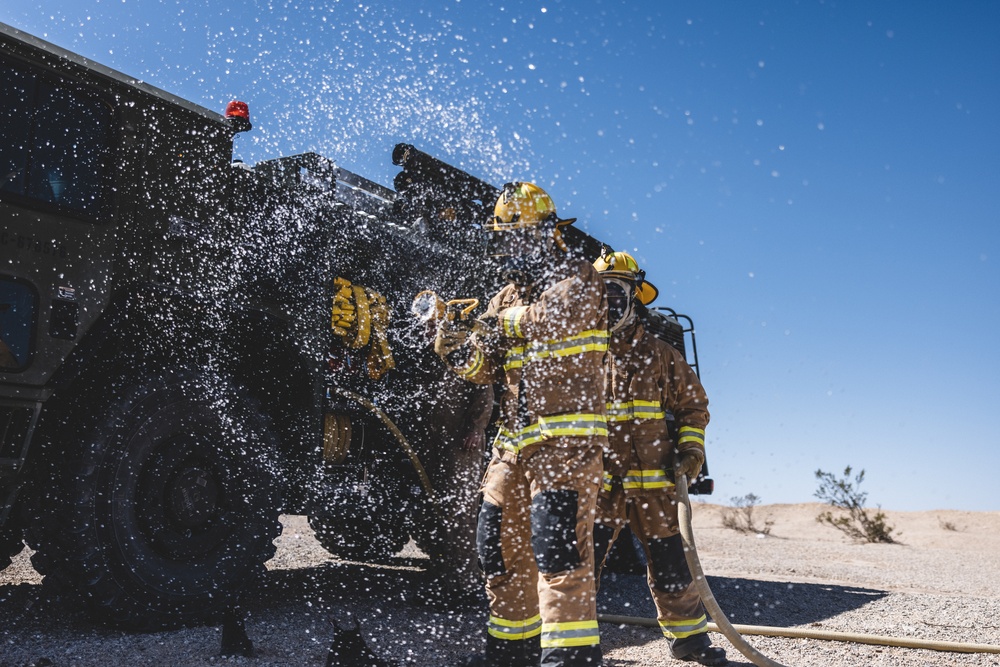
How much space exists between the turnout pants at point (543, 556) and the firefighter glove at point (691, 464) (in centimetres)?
104

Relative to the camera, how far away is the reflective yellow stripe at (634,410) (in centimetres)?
425

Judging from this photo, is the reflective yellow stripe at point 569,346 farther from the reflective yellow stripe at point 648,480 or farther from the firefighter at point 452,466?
the firefighter at point 452,466

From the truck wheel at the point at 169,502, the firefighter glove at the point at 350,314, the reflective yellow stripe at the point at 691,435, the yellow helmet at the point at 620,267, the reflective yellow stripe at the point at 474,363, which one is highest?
the yellow helmet at the point at 620,267

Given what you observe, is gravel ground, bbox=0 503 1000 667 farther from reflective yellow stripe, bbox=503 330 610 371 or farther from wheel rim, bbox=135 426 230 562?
reflective yellow stripe, bbox=503 330 610 371

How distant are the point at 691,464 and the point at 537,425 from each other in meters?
1.25

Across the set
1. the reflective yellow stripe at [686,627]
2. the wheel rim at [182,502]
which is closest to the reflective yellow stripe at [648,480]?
the reflective yellow stripe at [686,627]

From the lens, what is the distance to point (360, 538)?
6754 mm

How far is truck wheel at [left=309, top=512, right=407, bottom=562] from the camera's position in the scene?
21.7 ft

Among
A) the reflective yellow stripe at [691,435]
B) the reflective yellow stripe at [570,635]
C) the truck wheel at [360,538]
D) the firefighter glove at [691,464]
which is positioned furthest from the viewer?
the truck wheel at [360,538]

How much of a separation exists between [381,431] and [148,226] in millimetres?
1958

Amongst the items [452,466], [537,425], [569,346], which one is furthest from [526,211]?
[452,466]

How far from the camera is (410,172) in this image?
18.3 feet

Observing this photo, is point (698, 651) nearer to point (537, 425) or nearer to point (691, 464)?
point (691, 464)

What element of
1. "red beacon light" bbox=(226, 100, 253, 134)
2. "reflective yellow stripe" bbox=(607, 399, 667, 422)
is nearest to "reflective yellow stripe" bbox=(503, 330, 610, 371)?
"reflective yellow stripe" bbox=(607, 399, 667, 422)
